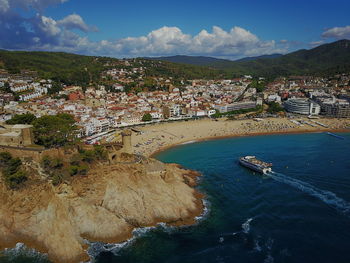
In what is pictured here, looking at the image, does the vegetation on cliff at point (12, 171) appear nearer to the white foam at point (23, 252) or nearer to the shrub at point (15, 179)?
the shrub at point (15, 179)

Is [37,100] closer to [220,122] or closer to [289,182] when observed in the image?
[220,122]

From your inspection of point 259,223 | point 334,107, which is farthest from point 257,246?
point 334,107

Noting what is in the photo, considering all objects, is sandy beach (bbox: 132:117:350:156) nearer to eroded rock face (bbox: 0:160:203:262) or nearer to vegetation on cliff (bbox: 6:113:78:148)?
vegetation on cliff (bbox: 6:113:78:148)

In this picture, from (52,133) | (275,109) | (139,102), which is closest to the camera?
(52,133)

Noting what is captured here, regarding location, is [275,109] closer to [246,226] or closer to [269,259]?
[246,226]

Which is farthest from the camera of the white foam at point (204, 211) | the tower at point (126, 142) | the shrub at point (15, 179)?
the tower at point (126, 142)

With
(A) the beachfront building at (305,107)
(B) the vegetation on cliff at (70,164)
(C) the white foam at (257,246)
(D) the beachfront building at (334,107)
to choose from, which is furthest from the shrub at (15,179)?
(D) the beachfront building at (334,107)

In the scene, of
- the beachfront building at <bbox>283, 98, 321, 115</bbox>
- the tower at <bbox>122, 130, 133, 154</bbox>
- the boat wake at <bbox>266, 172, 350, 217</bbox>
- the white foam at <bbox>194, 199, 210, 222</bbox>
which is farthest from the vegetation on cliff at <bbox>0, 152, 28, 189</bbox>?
the beachfront building at <bbox>283, 98, 321, 115</bbox>
